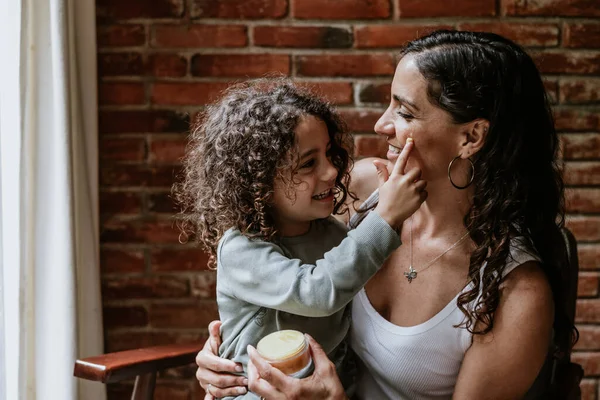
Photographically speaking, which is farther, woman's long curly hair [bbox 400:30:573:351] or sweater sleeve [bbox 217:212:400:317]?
woman's long curly hair [bbox 400:30:573:351]

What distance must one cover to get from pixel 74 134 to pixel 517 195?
1129 millimetres

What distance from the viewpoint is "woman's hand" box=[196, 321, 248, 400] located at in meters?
1.46

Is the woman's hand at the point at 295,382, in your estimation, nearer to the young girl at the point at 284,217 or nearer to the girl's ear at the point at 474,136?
the young girl at the point at 284,217

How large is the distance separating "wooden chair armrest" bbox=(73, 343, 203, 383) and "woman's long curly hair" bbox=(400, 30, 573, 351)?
69 centimetres

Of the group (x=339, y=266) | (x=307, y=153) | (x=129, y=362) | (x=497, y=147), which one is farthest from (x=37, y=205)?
(x=497, y=147)

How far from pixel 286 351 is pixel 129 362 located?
43cm

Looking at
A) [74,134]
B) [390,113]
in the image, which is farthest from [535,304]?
[74,134]

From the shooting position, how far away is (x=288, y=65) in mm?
2152

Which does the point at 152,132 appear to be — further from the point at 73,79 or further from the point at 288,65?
the point at 288,65

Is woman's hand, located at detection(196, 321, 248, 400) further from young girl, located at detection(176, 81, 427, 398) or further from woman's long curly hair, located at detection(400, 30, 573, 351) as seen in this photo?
woman's long curly hair, located at detection(400, 30, 573, 351)

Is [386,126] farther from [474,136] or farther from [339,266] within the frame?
[339,266]

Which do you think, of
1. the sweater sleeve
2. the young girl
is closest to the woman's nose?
the young girl

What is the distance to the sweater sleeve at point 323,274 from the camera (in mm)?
1296

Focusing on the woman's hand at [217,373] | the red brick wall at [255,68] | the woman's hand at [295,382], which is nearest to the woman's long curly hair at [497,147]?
the woman's hand at [295,382]
